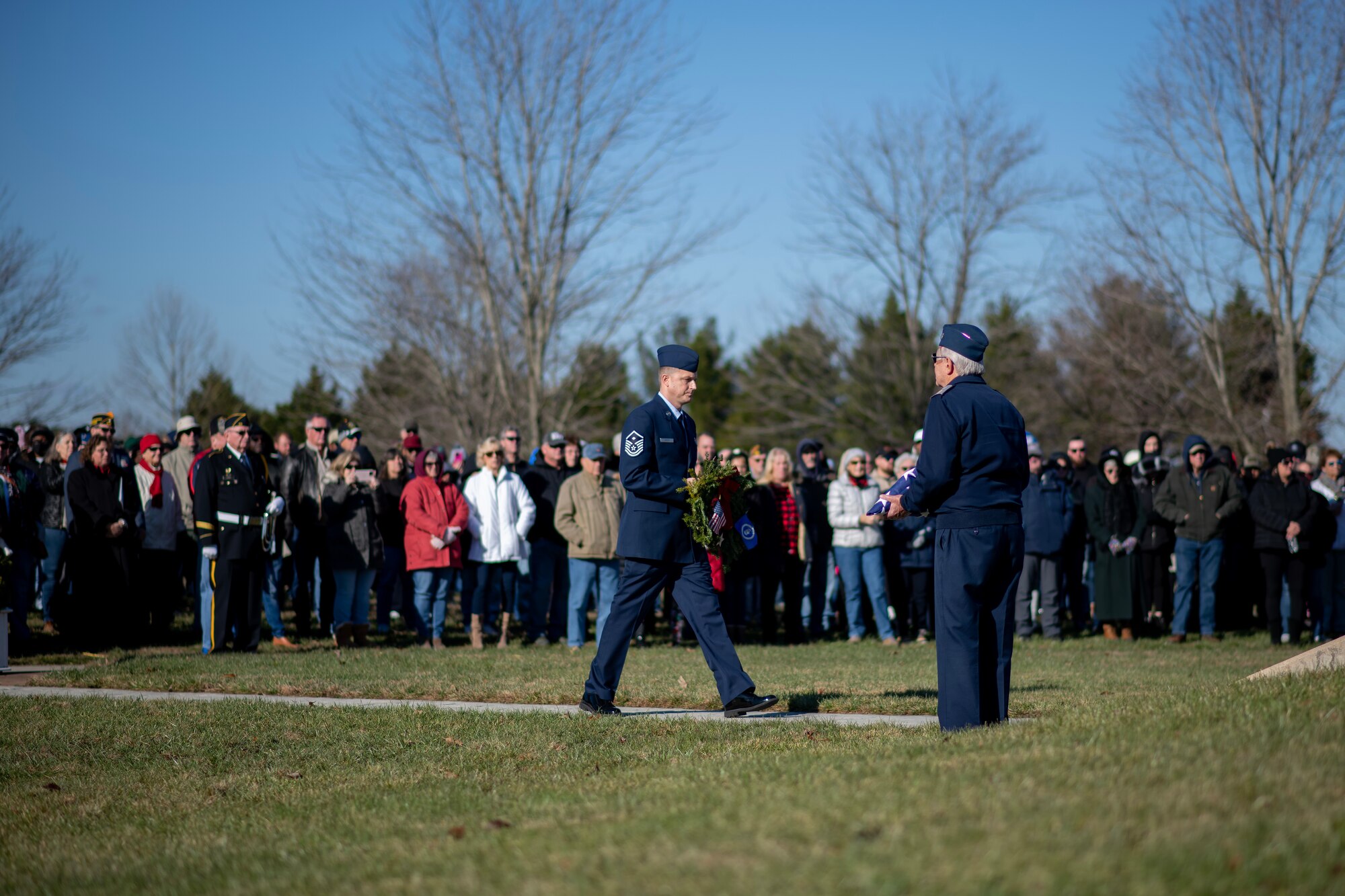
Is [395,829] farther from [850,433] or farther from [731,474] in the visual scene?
[850,433]

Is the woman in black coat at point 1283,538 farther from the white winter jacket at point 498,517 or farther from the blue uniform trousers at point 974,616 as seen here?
the blue uniform trousers at point 974,616

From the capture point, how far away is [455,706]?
9.29 m

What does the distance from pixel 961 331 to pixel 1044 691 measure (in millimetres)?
3798

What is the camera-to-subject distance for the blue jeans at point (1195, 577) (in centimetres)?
1584

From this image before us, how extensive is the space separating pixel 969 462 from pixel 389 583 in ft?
37.0

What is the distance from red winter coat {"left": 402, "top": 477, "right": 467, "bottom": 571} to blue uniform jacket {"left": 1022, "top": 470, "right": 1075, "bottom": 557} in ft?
23.0

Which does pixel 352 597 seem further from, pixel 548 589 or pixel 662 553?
pixel 662 553

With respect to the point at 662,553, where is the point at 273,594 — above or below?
below

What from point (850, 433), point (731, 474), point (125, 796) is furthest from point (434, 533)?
point (850, 433)

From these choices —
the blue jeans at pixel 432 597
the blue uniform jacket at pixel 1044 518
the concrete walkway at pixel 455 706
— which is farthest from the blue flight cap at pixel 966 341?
the blue uniform jacket at pixel 1044 518

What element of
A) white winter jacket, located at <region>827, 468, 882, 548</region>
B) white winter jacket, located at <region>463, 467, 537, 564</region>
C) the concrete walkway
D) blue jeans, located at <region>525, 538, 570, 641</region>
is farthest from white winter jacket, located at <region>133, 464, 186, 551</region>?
white winter jacket, located at <region>827, 468, 882, 548</region>

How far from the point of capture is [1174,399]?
39.9 metres

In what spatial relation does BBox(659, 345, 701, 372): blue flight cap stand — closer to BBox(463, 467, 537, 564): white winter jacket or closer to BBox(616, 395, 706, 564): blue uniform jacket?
BBox(616, 395, 706, 564): blue uniform jacket

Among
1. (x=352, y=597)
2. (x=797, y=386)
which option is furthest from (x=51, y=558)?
(x=797, y=386)
